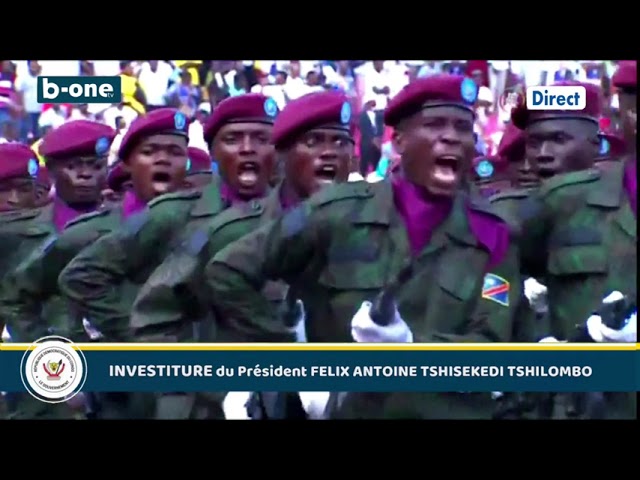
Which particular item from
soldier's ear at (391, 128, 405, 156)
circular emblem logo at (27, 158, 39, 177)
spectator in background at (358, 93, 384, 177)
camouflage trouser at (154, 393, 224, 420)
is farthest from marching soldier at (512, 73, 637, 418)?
circular emblem logo at (27, 158, 39, 177)

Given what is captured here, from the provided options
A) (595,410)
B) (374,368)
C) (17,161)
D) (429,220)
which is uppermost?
(17,161)

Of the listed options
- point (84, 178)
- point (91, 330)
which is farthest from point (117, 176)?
point (91, 330)

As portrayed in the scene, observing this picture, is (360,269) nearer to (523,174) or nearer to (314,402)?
(314,402)

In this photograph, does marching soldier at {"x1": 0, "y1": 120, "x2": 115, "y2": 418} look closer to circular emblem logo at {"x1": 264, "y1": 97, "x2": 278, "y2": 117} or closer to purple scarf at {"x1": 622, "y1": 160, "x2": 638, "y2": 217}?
circular emblem logo at {"x1": 264, "y1": 97, "x2": 278, "y2": 117}

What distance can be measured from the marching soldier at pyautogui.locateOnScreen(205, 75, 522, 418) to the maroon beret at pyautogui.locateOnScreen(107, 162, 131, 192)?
627 mm

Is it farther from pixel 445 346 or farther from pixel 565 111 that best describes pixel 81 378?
pixel 565 111

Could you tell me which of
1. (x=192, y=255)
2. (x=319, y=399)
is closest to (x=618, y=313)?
(x=319, y=399)

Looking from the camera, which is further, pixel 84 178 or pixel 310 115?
pixel 84 178

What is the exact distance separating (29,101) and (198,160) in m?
0.87

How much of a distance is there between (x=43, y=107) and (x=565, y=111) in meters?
2.51

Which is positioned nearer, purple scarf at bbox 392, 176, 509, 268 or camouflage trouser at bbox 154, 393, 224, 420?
purple scarf at bbox 392, 176, 509, 268

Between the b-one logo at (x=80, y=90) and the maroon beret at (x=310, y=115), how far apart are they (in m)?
0.80

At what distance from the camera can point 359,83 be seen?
22.1 feet

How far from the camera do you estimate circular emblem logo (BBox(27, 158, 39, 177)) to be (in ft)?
22.5
